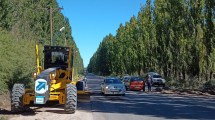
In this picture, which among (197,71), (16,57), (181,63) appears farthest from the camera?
(181,63)

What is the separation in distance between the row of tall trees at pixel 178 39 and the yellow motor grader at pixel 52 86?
85.8 feet

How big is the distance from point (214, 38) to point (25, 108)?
91.7 feet

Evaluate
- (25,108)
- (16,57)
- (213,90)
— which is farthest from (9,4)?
(213,90)

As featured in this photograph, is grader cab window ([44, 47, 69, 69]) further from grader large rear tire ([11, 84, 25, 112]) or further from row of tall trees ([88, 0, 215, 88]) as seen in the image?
row of tall trees ([88, 0, 215, 88])

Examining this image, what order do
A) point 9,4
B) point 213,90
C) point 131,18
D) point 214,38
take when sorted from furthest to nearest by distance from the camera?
1. point 131,18
2. point 214,38
3. point 213,90
4. point 9,4

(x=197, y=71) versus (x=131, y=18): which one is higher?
(x=131, y=18)

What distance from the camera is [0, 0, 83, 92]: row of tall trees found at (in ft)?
84.1

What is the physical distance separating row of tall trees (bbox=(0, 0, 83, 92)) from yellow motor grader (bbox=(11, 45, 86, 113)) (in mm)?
3970

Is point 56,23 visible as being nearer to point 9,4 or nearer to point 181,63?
point 181,63

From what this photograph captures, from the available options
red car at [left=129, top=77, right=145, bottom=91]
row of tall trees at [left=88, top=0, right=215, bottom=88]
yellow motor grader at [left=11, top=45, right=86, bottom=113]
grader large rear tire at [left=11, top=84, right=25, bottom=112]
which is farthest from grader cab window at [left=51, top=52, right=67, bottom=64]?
row of tall trees at [left=88, top=0, right=215, bottom=88]

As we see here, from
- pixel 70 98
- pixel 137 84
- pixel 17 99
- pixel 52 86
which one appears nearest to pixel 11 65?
pixel 52 86

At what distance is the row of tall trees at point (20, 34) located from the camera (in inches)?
1009

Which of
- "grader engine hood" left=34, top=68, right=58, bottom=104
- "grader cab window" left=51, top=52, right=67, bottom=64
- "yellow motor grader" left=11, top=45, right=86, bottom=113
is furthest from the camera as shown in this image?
"grader cab window" left=51, top=52, right=67, bottom=64

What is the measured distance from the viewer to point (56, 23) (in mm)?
65500
